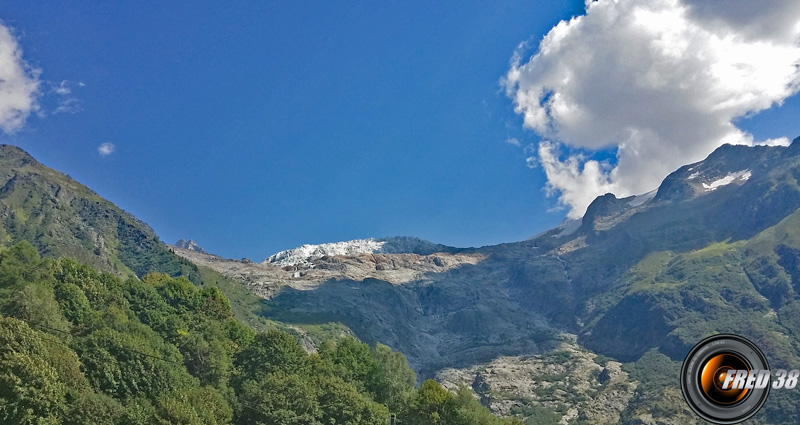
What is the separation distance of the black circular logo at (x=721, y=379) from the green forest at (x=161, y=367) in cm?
5463

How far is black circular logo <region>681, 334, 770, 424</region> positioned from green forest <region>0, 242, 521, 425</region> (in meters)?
→ 54.6

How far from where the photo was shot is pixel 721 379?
21.4 meters

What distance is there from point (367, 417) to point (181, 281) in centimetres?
6486

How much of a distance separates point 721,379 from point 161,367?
70.6 m

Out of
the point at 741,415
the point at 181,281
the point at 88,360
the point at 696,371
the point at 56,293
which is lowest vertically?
the point at 741,415

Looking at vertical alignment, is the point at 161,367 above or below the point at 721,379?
above

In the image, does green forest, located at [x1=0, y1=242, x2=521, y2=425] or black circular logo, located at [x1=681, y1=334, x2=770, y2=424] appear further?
green forest, located at [x1=0, y1=242, x2=521, y2=425]

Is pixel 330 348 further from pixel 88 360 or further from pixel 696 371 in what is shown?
pixel 696 371

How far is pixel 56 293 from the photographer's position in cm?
8806

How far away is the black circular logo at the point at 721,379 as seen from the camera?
826 inches

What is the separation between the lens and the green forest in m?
60.0

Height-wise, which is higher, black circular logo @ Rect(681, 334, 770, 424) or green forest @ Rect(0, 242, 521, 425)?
green forest @ Rect(0, 242, 521, 425)

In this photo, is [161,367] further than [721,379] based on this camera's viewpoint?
Yes

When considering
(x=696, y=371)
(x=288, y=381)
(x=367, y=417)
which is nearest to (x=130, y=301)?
(x=288, y=381)
